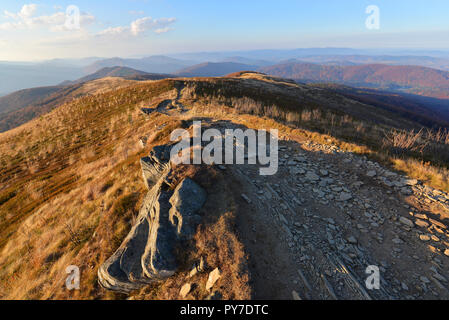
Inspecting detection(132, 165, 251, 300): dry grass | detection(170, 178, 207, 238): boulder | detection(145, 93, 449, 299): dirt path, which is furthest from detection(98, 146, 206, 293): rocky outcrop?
detection(145, 93, 449, 299): dirt path

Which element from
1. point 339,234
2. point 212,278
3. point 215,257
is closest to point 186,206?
point 215,257

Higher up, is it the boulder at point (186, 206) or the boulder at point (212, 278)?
the boulder at point (186, 206)

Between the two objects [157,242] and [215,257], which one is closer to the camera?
[215,257]

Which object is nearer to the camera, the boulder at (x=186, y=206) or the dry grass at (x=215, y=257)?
the dry grass at (x=215, y=257)

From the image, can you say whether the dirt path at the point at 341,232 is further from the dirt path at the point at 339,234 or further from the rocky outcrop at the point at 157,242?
the rocky outcrop at the point at 157,242

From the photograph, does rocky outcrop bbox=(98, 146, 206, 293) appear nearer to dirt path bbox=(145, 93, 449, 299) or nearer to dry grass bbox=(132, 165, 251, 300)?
dry grass bbox=(132, 165, 251, 300)

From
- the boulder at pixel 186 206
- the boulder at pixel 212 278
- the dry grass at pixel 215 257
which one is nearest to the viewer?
the dry grass at pixel 215 257

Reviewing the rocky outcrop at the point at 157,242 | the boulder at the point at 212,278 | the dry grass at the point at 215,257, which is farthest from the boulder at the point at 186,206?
the boulder at the point at 212,278

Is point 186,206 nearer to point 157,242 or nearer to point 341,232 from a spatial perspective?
point 157,242
